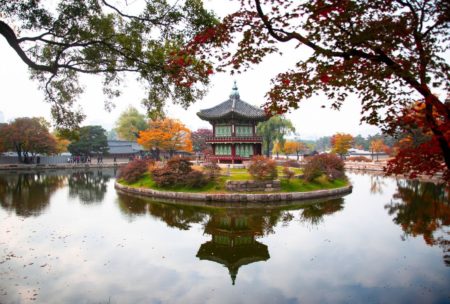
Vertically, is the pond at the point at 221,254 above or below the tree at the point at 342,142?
below

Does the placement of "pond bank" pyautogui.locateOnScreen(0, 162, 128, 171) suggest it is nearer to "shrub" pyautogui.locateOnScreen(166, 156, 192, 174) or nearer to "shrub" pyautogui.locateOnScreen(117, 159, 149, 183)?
"shrub" pyautogui.locateOnScreen(117, 159, 149, 183)

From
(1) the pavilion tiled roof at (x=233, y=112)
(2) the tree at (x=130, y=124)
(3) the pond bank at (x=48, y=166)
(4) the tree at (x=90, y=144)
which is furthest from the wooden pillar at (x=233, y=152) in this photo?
(2) the tree at (x=130, y=124)

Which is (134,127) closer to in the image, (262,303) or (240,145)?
(240,145)

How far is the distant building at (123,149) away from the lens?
68.3 m

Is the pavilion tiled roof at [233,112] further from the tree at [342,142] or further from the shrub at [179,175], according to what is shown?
the tree at [342,142]

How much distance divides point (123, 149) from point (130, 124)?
27.0 ft

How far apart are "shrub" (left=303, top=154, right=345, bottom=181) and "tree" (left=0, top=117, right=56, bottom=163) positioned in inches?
1587

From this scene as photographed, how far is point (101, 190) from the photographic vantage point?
95.6 ft

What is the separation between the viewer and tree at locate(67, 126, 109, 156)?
59688mm

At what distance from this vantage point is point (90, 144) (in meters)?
60.6

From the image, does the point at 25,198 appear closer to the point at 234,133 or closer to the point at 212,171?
the point at 212,171

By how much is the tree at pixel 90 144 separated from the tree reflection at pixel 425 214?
5103 cm

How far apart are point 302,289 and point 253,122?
29169 mm

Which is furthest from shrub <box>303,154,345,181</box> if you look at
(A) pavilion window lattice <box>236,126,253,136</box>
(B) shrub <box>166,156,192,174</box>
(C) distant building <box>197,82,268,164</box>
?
(B) shrub <box>166,156,192,174</box>
